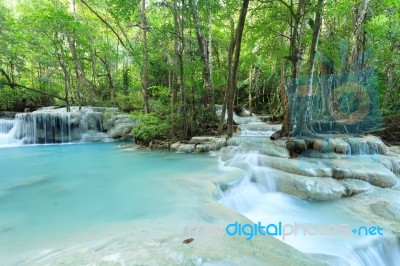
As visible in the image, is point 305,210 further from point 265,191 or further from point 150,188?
point 150,188

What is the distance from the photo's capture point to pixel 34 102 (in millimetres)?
15648

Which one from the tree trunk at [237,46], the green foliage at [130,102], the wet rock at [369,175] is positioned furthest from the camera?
the green foliage at [130,102]

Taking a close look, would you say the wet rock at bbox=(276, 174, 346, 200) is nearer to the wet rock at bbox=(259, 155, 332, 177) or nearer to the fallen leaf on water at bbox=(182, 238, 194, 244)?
the wet rock at bbox=(259, 155, 332, 177)

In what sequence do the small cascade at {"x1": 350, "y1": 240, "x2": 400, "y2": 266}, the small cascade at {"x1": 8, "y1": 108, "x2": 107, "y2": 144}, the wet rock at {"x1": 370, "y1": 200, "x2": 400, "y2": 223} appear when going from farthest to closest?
the small cascade at {"x1": 8, "y1": 108, "x2": 107, "y2": 144} < the wet rock at {"x1": 370, "y1": 200, "x2": 400, "y2": 223} < the small cascade at {"x1": 350, "y1": 240, "x2": 400, "y2": 266}

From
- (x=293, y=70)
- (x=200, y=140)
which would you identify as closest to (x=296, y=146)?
(x=293, y=70)

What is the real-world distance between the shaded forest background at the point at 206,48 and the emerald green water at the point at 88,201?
3084 mm

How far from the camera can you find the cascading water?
2295mm

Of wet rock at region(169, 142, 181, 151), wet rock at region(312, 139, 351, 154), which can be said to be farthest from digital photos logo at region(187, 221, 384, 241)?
wet rock at region(169, 142, 181, 151)

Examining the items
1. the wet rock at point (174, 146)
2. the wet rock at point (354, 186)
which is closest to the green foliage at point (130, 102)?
the wet rock at point (174, 146)

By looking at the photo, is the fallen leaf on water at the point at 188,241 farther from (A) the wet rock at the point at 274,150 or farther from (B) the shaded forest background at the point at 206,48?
(B) the shaded forest background at the point at 206,48

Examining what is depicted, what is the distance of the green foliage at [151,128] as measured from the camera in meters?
7.96

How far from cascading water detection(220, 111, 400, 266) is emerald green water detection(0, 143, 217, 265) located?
76cm

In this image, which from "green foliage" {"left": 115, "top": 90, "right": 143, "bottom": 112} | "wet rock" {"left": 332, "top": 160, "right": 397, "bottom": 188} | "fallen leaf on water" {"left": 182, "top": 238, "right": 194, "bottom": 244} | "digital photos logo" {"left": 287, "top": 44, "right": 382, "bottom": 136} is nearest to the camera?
"fallen leaf on water" {"left": 182, "top": 238, "right": 194, "bottom": 244}

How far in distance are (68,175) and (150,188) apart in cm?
234
